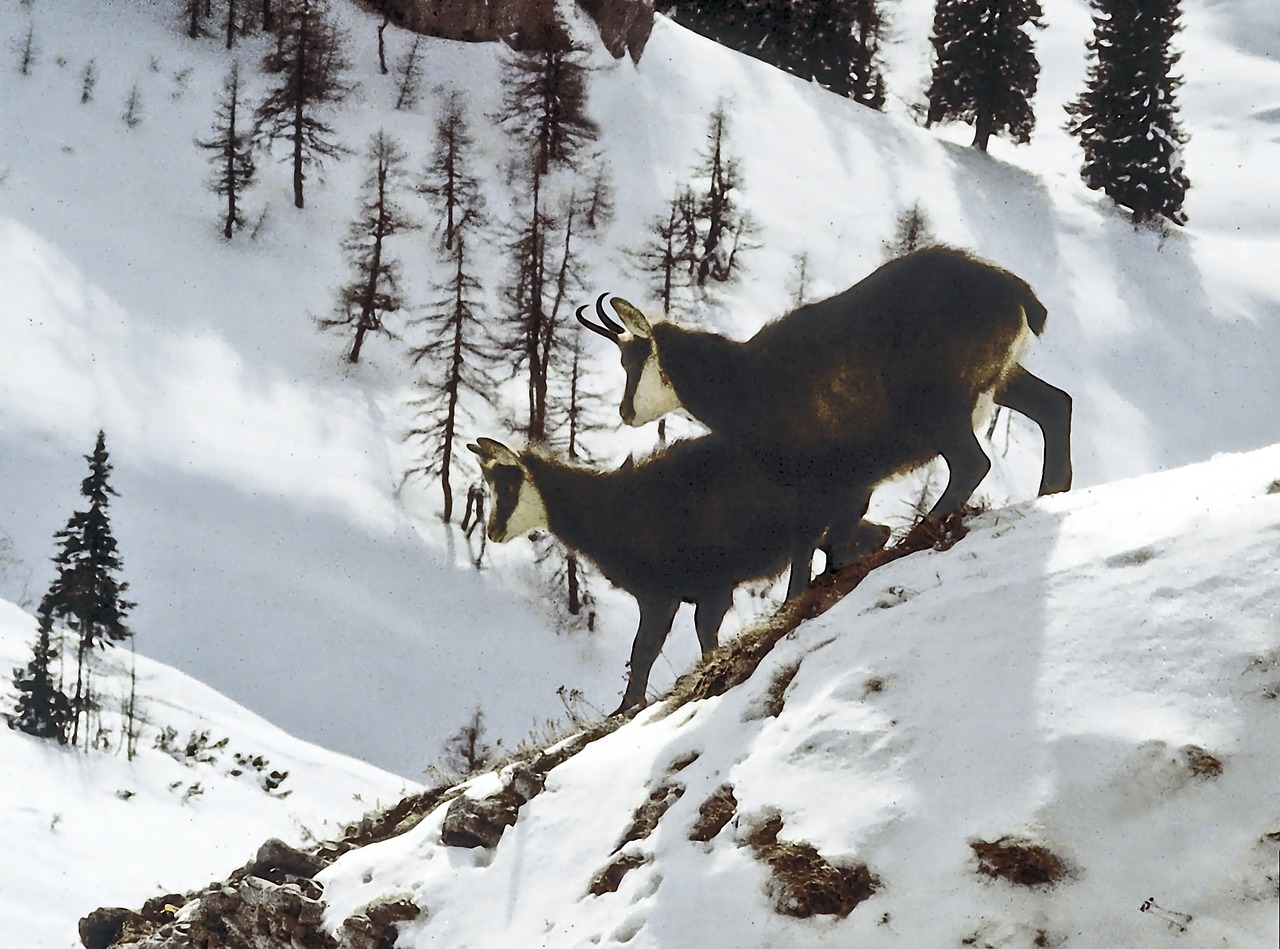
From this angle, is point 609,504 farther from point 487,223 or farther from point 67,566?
point 487,223

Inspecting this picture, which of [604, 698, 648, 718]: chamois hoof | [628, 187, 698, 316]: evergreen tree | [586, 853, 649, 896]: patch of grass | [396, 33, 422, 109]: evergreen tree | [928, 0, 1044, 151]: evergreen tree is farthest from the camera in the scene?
[928, 0, 1044, 151]: evergreen tree

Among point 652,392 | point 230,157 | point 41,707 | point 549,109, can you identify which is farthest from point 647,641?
point 549,109

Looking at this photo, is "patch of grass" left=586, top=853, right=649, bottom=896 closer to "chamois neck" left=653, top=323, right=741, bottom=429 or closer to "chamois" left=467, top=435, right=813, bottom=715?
"chamois" left=467, top=435, right=813, bottom=715

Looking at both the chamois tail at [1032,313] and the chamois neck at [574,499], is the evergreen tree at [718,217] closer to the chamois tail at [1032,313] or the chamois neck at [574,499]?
the chamois neck at [574,499]

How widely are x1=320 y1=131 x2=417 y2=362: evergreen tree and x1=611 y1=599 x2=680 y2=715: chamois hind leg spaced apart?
85.6ft

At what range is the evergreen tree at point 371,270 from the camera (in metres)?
35.5

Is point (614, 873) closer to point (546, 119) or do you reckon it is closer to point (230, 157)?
point (230, 157)

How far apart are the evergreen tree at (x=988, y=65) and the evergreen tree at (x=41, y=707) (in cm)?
4446

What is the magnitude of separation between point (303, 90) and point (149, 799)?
106 ft

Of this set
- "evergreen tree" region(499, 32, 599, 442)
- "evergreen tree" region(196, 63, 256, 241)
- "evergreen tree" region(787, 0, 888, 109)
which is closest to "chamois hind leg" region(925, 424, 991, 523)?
"evergreen tree" region(499, 32, 599, 442)

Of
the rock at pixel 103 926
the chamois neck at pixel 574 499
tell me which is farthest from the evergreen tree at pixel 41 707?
the chamois neck at pixel 574 499

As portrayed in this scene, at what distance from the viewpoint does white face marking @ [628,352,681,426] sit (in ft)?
30.7

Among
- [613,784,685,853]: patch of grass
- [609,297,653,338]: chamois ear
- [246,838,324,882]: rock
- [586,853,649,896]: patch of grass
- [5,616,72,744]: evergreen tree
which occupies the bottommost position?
[5,616,72,744]: evergreen tree

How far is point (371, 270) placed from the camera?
35.9m
